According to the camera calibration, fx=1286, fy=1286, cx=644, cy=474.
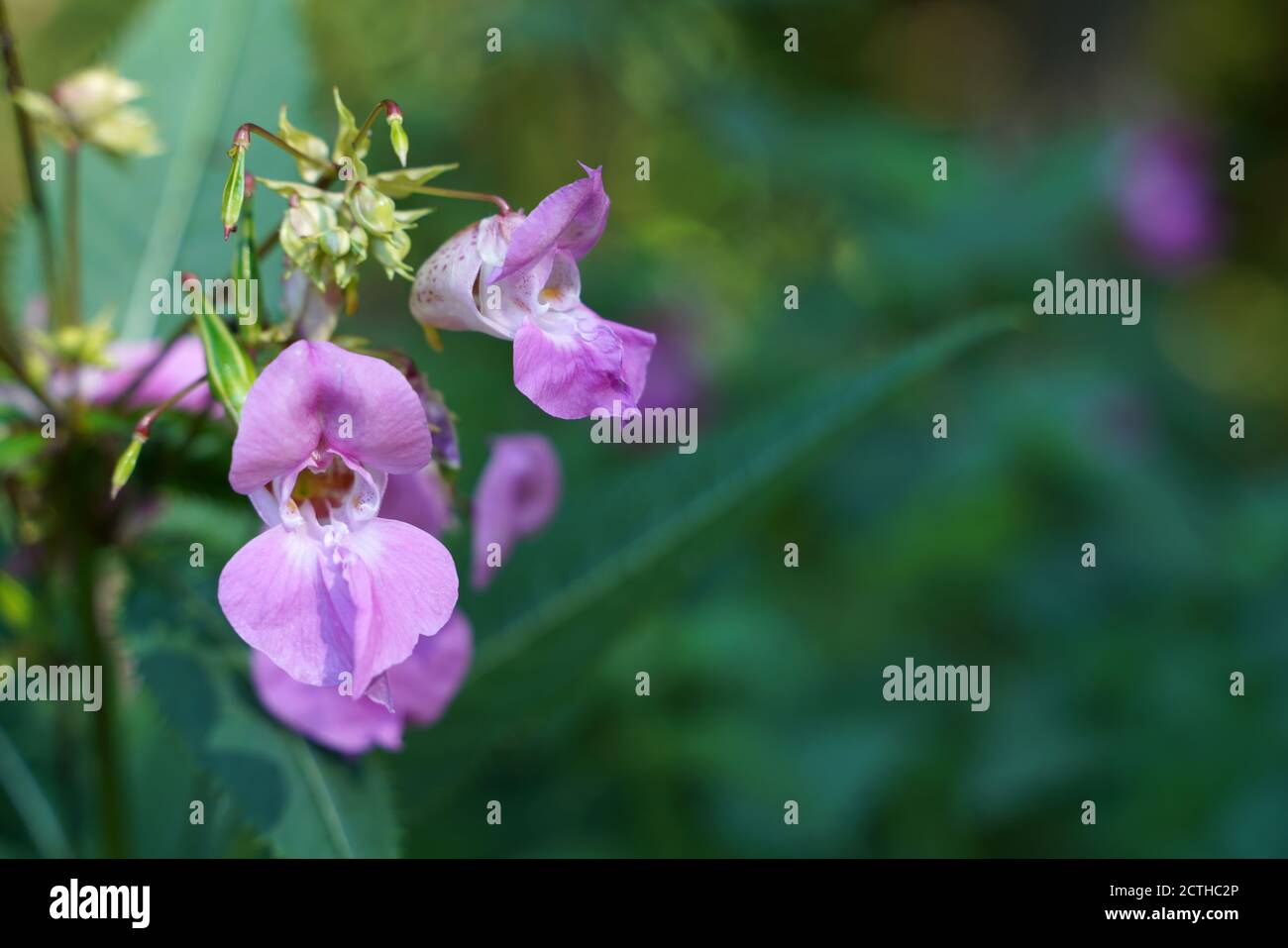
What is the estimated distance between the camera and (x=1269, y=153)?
Answer: 5281 mm

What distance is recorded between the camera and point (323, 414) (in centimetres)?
71

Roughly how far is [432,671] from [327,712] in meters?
0.07

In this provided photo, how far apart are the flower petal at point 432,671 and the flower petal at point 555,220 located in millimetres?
270

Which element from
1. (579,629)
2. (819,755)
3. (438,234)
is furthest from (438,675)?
(438,234)

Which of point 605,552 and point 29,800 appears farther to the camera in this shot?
point 29,800

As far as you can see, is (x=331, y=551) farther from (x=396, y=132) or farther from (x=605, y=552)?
(x=605, y=552)

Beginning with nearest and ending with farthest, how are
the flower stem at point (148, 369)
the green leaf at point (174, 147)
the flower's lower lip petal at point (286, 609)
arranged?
1. the flower's lower lip petal at point (286, 609)
2. the flower stem at point (148, 369)
3. the green leaf at point (174, 147)

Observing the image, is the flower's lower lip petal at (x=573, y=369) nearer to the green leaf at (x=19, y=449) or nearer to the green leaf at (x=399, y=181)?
the green leaf at (x=399, y=181)

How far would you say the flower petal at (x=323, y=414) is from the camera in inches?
26.7

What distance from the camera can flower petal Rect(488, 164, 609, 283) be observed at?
710mm

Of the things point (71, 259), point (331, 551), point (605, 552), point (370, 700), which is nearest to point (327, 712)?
point (370, 700)

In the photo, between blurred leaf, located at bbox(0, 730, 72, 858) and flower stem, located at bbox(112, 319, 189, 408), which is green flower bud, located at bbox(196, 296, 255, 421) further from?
blurred leaf, located at bbox(0, 730, 72, 858)

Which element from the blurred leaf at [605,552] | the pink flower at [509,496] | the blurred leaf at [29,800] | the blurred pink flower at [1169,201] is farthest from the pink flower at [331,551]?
the blurred pink flower at [1169,201]

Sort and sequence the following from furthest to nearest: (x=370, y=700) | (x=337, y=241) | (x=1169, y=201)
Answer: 1. (x=1169, y=201)
2. (x=370, y=700)
3. (x=337, y=241)
